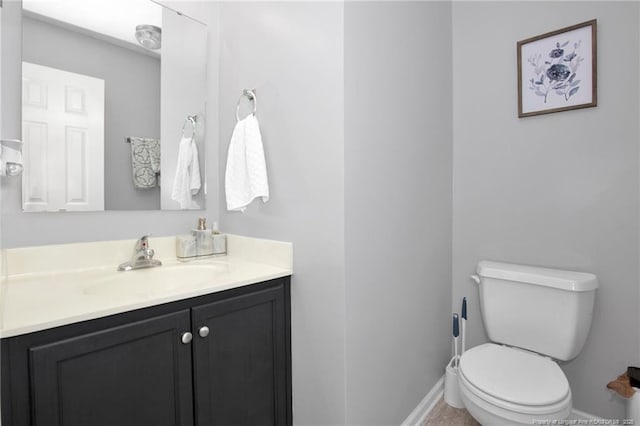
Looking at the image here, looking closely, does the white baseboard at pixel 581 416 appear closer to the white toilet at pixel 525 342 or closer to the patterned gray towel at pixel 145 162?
the white toilet at pixel 525 342

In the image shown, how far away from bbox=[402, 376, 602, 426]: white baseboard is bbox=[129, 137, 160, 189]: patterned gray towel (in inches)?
65.9

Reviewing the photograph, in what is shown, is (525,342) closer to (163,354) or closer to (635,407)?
(635,407)

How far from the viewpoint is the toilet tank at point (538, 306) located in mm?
1435

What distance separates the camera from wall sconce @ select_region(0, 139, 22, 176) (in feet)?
3.69

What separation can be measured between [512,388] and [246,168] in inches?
54.0

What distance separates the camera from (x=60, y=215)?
131 cm

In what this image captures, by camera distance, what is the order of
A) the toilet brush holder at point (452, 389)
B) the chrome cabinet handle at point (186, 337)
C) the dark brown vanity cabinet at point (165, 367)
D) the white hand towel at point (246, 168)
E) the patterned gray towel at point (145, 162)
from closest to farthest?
the dark brown vanity cabinet at point (165, 367) < the chrome cabinet handle at point (186, 337) < the white hand towel at point (246, 168) < the patterned gray towel at point (145, 162) < the toilet brush holder at point (452, 389)

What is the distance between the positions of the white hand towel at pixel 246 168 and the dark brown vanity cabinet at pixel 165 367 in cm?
39

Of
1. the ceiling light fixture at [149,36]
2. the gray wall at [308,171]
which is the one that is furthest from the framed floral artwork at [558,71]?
the ceiling light fixture at [149,36]

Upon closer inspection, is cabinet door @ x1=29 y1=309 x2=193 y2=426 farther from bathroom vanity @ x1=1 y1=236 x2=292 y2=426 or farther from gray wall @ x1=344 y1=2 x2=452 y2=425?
gray wall @ x1=344 y1=2 x2=452 y2=425

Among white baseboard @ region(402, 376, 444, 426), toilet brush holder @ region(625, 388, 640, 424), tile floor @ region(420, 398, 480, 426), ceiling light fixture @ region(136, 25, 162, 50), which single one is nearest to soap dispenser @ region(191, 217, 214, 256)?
ceiling light fixture @ region(136, 25, 162, 50)

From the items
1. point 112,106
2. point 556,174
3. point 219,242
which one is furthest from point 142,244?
point 556,174

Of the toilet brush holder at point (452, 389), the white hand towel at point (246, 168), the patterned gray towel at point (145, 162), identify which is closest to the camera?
the white hand towel at point (246, 168)

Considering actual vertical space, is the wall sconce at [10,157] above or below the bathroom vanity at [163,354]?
above
